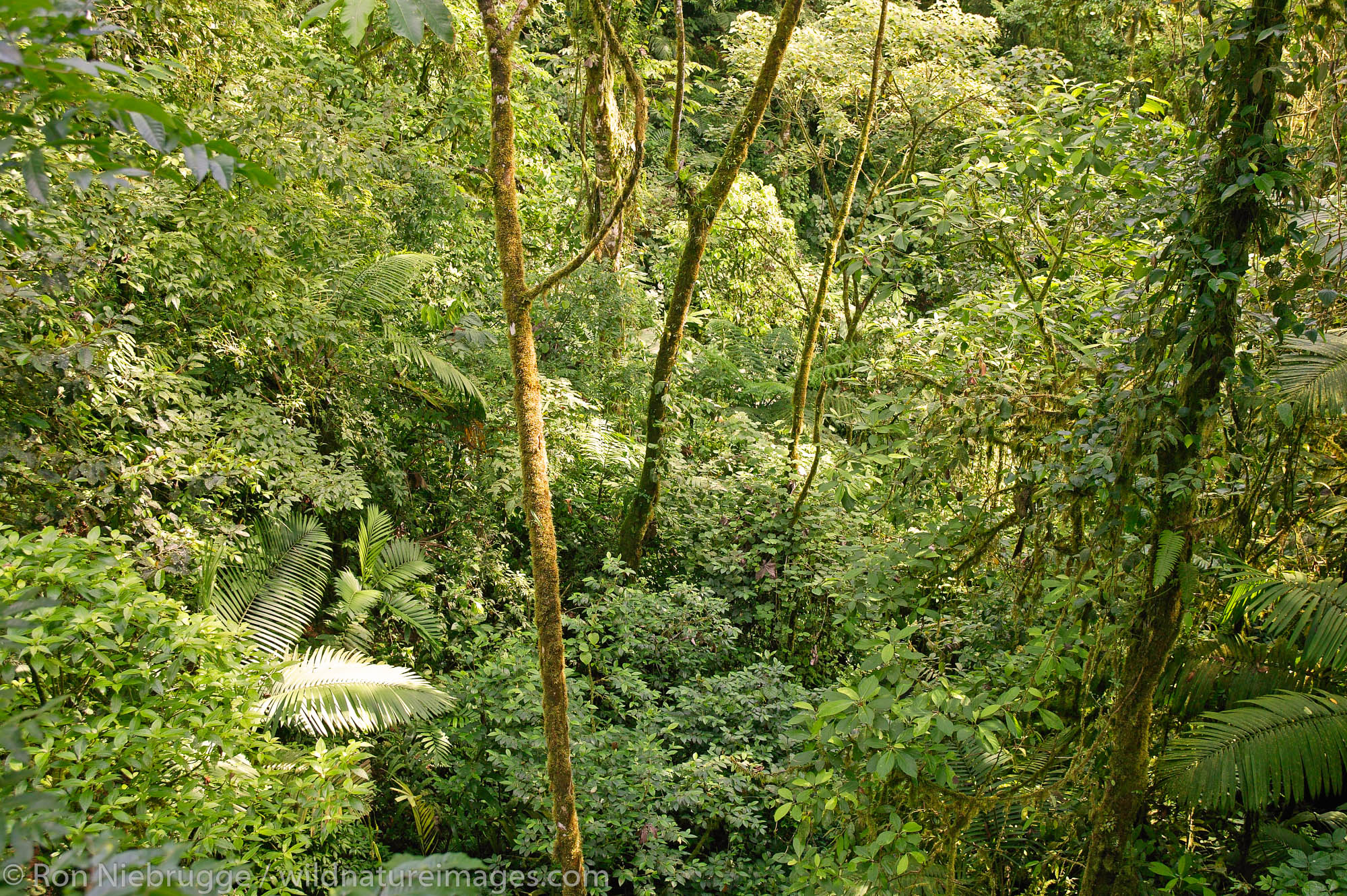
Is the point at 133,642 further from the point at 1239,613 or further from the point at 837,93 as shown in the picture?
the point at 837,93

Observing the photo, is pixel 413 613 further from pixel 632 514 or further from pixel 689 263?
pixel 689 263

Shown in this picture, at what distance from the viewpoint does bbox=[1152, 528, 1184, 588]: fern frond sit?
2.38m

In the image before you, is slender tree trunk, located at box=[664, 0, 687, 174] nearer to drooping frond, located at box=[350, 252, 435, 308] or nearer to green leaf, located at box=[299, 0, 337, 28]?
drooping frond, located at box=[350, 252, 435, 308]

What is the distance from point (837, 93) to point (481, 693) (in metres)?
7.38

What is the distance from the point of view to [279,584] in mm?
4438

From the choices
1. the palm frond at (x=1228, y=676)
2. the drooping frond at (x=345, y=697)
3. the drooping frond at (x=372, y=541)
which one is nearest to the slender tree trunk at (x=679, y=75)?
the drooping frond at (x=372, y=541)

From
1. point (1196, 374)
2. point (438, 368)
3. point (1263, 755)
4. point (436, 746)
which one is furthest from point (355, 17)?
point (438, 368)

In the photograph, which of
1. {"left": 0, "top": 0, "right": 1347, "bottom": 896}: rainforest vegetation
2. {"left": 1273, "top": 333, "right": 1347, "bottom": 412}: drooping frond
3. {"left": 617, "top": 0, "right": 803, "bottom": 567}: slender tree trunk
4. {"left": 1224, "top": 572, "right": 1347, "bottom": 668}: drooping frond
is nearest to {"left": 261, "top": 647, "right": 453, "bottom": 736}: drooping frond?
{"left": 0, "top": 0, "right": 1347, "bottom": 896}: rainforest vegetation

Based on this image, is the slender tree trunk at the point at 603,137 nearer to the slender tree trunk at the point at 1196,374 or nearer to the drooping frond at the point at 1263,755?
the slender tree trunk at the point at 1196,374

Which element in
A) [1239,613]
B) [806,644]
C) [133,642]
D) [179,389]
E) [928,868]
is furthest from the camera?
[806,644]

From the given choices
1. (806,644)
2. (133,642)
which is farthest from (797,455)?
(133,642)

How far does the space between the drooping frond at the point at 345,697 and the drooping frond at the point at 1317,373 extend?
3867 millimetres

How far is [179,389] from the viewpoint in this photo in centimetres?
391

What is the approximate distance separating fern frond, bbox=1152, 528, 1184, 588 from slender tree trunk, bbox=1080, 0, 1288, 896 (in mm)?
16
